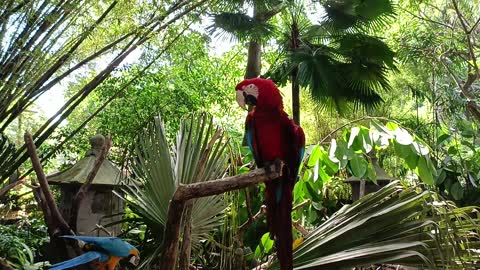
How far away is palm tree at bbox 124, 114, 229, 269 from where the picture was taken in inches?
46.1

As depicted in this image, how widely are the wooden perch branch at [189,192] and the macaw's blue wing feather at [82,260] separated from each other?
0.46 ft

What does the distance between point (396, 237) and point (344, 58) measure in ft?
5.39

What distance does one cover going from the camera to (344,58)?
99.8 inches

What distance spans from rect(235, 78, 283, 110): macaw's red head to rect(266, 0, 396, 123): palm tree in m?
1.21

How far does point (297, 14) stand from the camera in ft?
8.49

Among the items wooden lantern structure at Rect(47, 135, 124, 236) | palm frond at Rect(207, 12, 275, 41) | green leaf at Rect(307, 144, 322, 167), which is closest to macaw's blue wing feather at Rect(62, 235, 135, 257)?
wooden lantern structure at Rect(47, 135, 124, 236)

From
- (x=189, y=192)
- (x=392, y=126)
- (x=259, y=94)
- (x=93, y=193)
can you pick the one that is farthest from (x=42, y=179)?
(x=392, y=126)

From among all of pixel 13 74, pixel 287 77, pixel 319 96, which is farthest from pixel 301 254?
pixel 287 77

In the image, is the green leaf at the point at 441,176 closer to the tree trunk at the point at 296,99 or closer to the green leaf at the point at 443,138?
the green leaf at the point at 443,138

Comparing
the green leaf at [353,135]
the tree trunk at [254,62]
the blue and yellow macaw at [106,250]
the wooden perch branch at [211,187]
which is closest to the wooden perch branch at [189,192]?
the wooden perch branch at [211,187]

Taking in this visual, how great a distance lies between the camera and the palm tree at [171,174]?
1172 mm

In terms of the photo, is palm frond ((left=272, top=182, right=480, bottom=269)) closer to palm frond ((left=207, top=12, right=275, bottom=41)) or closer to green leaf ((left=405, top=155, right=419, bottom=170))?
green leaf ((left=405, top=155, right=419, bottom=170))

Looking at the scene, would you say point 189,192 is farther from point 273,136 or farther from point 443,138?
point 443,138

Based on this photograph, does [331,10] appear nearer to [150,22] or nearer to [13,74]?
[150,22]
